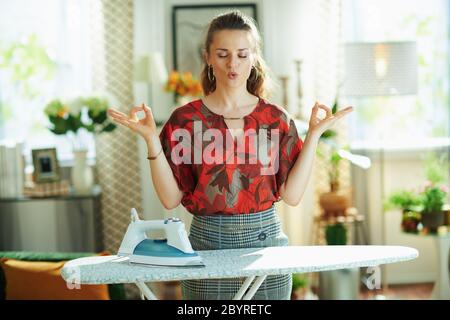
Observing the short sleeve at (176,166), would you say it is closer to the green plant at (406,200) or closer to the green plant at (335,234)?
the green plant at (335,234)

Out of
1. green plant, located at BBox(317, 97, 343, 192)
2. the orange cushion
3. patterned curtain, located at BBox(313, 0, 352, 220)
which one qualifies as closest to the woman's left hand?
the orange cushion

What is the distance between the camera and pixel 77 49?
5059mm

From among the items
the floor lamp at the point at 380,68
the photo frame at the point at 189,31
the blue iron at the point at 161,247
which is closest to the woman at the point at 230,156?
the blue iron at the point at 161,247

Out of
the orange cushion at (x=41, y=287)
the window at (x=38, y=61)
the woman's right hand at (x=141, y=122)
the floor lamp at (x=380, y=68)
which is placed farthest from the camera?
the window at (x=38, y=61)

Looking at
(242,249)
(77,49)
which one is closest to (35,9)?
(77,49)

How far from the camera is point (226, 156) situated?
2066mm

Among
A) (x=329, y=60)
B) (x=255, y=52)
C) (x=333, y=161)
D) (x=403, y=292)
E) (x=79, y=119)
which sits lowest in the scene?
(x=403, y=292)

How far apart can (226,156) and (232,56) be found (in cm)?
25

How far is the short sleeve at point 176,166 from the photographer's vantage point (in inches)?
82.4

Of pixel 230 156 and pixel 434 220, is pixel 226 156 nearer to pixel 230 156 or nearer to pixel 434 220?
pixel 230 156

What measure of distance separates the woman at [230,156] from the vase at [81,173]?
2.64 meters

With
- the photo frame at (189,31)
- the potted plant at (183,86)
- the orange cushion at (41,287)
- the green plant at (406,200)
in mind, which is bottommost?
the orange cushion at (41,287)

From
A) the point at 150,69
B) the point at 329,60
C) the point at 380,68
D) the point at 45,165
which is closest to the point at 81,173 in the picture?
the point at 45,165

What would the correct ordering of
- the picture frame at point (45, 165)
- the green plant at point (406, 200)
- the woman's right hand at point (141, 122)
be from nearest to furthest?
1. the woman's right hand at point (141, 122)
2. the green plant at point (406, 200)
3. the picture frame at point (45, 165)
